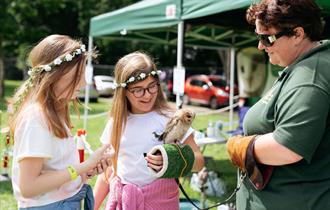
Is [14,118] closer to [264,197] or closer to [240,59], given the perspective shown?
[264,197]

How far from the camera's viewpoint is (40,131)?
1805mm

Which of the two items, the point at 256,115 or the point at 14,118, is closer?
the point at 256,115

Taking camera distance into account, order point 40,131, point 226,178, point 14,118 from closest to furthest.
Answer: point 40,131 → point 14,118 → point 226,178

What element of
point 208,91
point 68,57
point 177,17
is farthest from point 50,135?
point 208,91

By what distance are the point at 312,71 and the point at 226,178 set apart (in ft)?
16.1

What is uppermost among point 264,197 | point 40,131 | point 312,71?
point 312,71

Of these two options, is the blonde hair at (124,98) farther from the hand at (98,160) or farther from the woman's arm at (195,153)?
the hand at (98,160)

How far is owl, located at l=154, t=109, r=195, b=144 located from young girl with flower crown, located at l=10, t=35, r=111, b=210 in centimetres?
31

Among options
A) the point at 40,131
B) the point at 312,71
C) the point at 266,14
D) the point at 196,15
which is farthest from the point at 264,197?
the point at 196,15

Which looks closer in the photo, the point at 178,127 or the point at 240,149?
the point at 240,149

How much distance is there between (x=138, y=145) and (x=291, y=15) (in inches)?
43.2

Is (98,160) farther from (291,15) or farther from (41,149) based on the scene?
(291,15)

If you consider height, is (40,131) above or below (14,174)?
above

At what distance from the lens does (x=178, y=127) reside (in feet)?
7.16
